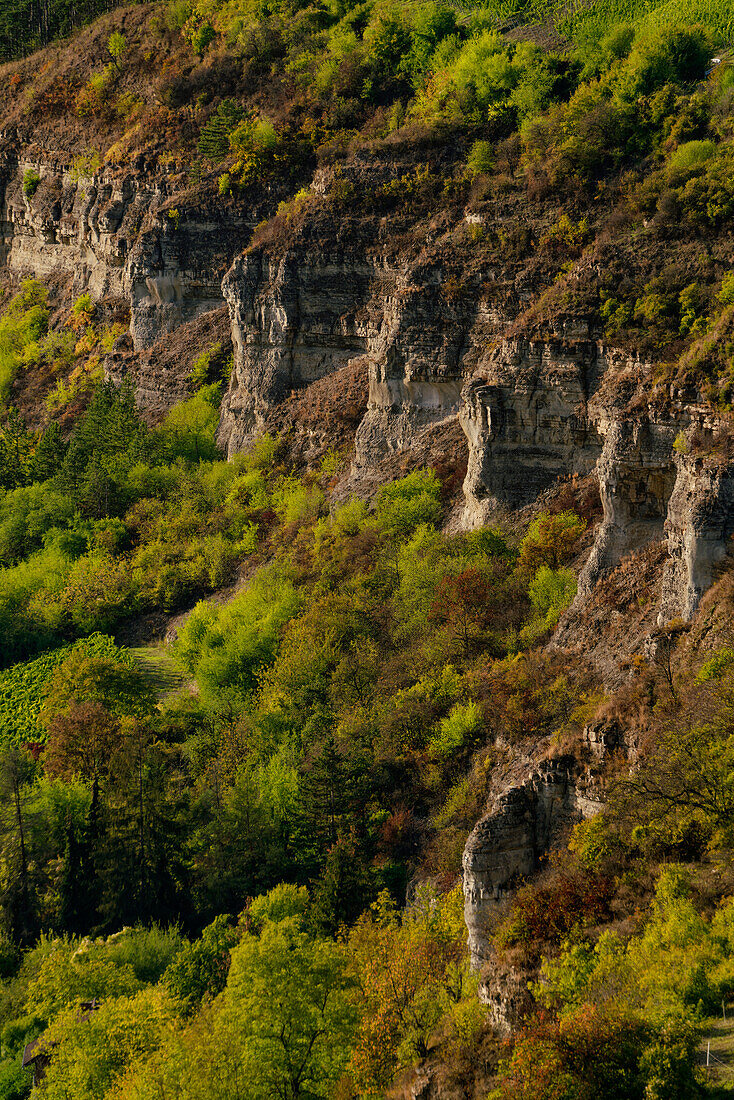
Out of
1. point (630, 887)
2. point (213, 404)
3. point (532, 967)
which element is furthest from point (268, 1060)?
point (213, 404)

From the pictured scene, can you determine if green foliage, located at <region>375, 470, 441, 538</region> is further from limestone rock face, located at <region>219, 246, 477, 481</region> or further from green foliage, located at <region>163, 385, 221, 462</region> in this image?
green foliage, located at <region>163, 385, 221, 462</region>

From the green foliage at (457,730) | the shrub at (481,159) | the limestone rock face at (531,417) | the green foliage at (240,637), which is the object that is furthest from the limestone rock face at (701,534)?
the shrub at (481,159)

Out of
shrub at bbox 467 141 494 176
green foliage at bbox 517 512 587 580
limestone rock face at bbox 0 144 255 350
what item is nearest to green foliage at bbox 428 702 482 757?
green foliage at bbox 517 512 587 580

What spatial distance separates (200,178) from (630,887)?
5937 centimetres

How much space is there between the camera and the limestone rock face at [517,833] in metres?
34.2

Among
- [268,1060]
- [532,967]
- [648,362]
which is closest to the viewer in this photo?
[532,967]

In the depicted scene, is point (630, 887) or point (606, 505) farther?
point (606, 505)

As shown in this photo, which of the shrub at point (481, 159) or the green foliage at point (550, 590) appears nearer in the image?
the green foliage at point (550, 590)

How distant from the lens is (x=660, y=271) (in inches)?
2163

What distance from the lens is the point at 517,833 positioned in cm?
3494

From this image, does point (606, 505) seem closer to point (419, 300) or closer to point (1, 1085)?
point (419, 300)

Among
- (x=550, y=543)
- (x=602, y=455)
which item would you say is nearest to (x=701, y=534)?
(x=602, y=455)

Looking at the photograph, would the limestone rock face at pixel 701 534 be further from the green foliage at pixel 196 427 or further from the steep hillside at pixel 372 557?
the green foliage at pixel 196 427

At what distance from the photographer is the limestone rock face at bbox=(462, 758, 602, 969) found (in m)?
34.2
